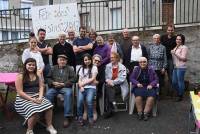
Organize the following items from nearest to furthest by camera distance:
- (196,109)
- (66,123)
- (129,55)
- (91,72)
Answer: (196,109) → (66,123) → (91,72) → (129,55)

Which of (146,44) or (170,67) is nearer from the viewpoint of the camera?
(170,67)

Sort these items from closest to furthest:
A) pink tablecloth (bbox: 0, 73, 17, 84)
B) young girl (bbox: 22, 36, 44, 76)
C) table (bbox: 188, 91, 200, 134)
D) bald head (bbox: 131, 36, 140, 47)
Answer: table (bbox: 188, 91, 200, 134), pink tablecloth (bbox: 0, 73, 17, 84), young girl (bbox: 22, 36, 44, 76), bald head (bbox: 131, 36, 140, 47)

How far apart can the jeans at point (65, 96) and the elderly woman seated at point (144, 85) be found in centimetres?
142

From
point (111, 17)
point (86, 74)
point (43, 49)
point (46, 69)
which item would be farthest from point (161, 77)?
point (111, 17)

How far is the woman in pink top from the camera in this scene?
11078mm

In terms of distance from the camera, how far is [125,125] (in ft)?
31.9

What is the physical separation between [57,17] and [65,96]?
382 cm

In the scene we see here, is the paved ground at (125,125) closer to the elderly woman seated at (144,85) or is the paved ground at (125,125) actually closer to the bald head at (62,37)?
the elderly woman seated at (144,85)

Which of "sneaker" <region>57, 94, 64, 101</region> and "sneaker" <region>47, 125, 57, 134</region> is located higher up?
"sneaker" <region>57, 94, 64, 101</region>

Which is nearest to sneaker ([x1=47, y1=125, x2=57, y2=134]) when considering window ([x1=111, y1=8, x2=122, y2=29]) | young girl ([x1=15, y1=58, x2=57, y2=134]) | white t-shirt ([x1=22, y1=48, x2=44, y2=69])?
young girl ([x1=15, y1=58, x2=57, y2=134])

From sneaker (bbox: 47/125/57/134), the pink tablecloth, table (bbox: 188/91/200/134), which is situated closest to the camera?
table (bbox: 188/91/200/134)

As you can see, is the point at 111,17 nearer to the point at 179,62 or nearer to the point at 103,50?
the point at 179,62

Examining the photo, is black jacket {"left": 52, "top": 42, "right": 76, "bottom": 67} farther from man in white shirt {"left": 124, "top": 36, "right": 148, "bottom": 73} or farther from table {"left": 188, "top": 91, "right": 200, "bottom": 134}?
table {"left": 188, "top": 91, "right": 200, "bottom": 134}

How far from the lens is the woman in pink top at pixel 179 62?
11.1 meters
